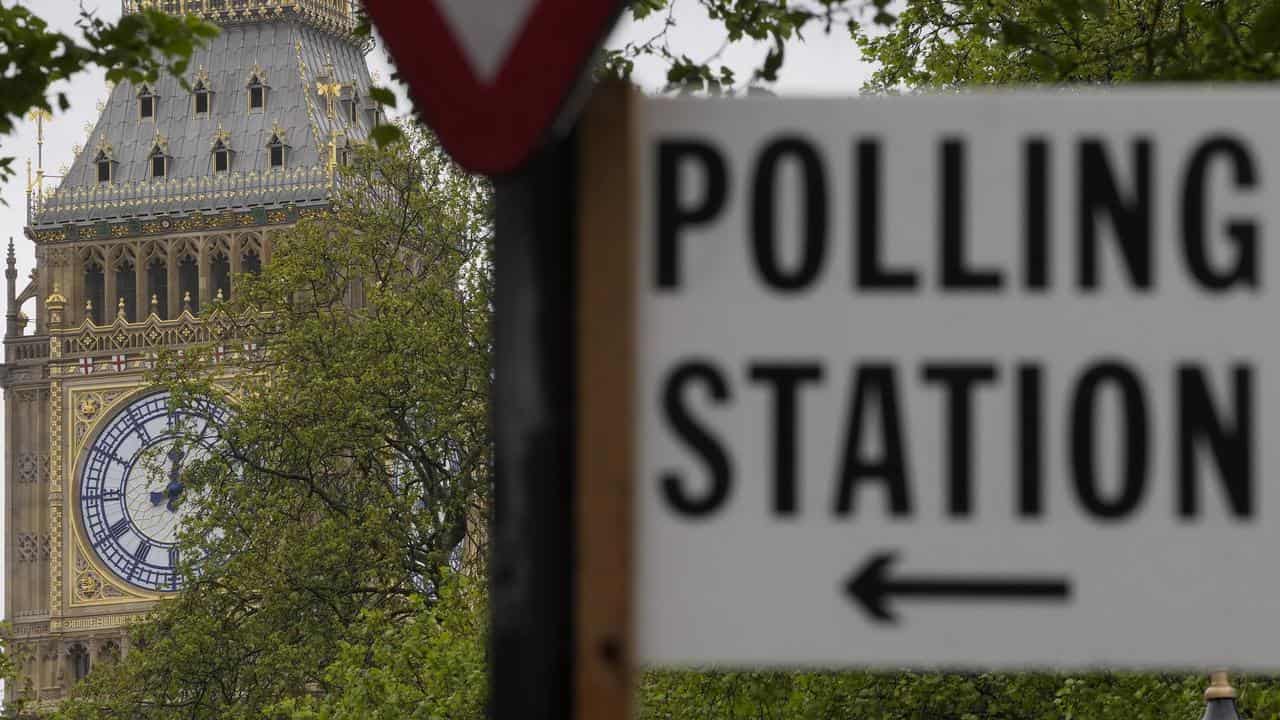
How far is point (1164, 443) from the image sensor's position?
7.88 ft

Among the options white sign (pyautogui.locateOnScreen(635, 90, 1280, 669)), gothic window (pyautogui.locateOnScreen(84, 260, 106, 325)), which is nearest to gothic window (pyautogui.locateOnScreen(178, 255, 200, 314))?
gothic window (pyautogui.locateOnScreen(84, 260, 106, 325))

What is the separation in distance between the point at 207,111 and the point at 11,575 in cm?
1560

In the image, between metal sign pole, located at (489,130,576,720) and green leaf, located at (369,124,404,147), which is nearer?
metal sign pole, located at (489,130,576,720)

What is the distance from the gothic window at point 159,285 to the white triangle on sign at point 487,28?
74.4m

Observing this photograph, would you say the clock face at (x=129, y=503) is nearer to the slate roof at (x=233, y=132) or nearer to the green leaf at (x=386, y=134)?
the slate roof at (x=233, y=132)

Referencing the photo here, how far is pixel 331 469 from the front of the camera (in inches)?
1401

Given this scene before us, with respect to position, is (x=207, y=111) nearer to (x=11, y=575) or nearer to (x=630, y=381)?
(x=11, y=575)

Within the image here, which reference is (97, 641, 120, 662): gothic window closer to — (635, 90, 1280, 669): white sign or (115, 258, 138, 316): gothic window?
(115, 258, 138, 316): gothic window

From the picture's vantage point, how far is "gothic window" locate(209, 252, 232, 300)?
250 feet

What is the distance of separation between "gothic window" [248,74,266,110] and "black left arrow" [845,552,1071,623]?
80.0m

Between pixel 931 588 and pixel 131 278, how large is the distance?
248ft

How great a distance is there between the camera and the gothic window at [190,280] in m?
75.9

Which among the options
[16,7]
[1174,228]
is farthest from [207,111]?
[1174,228]

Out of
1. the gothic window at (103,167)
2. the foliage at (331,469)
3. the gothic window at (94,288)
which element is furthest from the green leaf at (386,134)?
the gothic window at (103,167)
